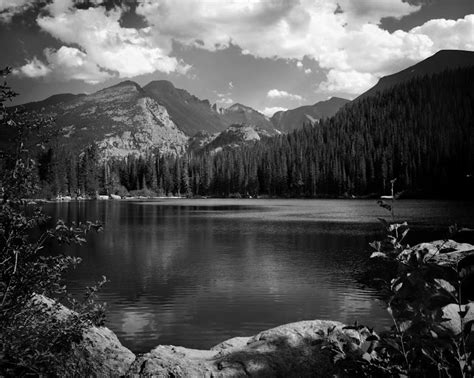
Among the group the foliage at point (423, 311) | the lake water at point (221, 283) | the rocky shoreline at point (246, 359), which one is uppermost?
the foliage at point (423, 311)

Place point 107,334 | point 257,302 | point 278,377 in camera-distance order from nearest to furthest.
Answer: point 278,377, point 107,334, point 257,302

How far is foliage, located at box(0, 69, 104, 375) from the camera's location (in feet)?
16.3

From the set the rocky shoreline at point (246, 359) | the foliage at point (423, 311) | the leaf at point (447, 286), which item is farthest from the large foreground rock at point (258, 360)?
the leaf at point (447, 286)

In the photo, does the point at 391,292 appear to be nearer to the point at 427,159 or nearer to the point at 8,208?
the point at 8,208

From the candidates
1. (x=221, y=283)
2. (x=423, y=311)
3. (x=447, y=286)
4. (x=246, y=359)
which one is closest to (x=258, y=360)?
(x=246, y=359)

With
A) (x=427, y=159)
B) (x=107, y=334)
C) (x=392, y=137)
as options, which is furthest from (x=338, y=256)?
(x=392, y=137)

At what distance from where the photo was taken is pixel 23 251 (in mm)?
5324

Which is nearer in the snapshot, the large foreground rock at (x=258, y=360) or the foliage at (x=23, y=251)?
the foliage at (x=23, y=251)

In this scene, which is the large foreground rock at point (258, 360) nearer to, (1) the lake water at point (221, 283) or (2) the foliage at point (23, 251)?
(2) the foliage at point (23, 251)

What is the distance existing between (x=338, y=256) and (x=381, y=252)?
2918cm

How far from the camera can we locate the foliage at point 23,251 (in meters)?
4.96

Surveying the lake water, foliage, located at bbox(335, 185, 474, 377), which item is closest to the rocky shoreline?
foliage, located at bbox(335, 185, 474, 377)

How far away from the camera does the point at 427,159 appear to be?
162000 millimetres

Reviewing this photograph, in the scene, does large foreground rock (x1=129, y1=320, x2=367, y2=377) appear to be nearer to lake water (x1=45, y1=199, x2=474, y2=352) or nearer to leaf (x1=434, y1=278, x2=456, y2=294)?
leaf (x1=434, y1=278, x2=456, y2=294)
